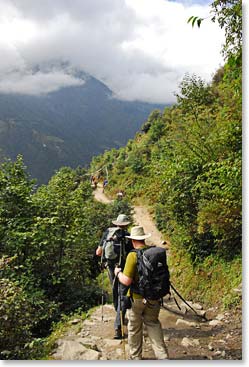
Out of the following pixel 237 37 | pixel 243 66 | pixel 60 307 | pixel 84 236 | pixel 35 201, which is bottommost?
pixel 60 307

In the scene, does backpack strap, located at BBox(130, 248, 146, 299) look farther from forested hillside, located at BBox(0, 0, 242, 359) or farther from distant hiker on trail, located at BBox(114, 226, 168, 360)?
forested hillside, located at BBox(0, 0, 242, 359)

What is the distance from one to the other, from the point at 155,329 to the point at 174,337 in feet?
4.93

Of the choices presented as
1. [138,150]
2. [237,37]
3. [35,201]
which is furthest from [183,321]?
[138,150]

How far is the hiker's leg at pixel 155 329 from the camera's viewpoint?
3727 mm

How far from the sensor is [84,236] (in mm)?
7449

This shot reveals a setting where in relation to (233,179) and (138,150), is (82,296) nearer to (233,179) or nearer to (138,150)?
(233,179)

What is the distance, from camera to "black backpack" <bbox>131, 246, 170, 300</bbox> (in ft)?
11.7

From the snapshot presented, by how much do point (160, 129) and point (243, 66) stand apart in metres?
24.0

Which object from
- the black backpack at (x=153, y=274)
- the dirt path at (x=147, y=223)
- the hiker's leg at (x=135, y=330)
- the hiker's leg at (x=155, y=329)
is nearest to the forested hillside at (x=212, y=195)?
the black backpack at (x=153, y=274)

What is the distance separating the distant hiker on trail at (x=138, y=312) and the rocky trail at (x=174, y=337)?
0.40m

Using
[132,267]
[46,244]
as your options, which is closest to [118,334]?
[132,267]

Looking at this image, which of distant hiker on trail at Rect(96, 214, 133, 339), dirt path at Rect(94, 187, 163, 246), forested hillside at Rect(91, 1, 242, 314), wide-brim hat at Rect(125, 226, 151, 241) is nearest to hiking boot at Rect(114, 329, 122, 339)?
distant hiker on trail at Rect(96, 214, 133, 339)

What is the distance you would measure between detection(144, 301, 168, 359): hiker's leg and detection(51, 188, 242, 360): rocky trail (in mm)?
510

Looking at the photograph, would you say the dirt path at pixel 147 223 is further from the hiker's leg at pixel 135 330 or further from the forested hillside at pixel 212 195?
the hiker's leg at pixel 135 330
